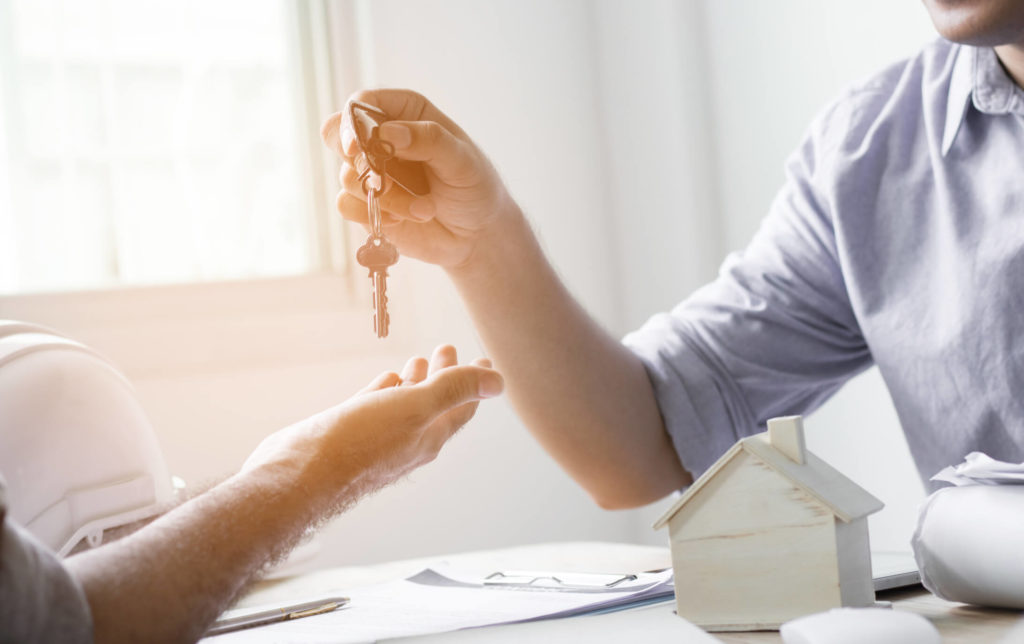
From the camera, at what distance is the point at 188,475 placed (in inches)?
79.7

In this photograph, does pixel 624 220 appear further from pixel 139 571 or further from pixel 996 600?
pixel 139 571

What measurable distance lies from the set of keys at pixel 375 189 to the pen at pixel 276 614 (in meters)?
0.25

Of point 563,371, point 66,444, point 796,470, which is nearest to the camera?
point 796,470

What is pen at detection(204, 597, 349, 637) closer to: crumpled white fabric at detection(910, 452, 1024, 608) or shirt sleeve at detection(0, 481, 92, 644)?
shirt sleeve at detection(0, 481, 92, 644)

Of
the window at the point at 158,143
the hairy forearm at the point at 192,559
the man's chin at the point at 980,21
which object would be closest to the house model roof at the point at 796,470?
the hairy forearm at the point at 192,559

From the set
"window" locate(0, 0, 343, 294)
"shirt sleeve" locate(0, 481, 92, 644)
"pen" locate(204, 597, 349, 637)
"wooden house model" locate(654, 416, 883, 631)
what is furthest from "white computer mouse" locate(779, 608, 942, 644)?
"window" locate(0, 0, 343, 294)

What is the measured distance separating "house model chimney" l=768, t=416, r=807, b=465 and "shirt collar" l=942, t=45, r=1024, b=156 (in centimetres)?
58

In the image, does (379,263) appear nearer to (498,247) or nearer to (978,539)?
(498,247)

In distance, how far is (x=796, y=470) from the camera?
0.59m

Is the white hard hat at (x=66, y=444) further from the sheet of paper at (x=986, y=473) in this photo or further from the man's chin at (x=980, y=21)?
the man's chin at (x=980, y=21)

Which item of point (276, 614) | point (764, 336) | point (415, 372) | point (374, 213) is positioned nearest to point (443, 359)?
point (415, 372)

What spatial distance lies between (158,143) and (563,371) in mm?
1450

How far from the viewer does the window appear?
2.10 metres

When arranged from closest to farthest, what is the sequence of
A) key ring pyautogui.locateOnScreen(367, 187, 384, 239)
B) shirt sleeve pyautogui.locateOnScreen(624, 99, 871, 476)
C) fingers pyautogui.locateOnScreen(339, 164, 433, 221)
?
key ring pyautogui.locateOnScreen(367, 187, 384, 239), fingers pyautogui.locateOnScreen(339, 164, 433, 221), shirt sleeve pyautogui.locateOnScreen(624, 99, 871, 476)
